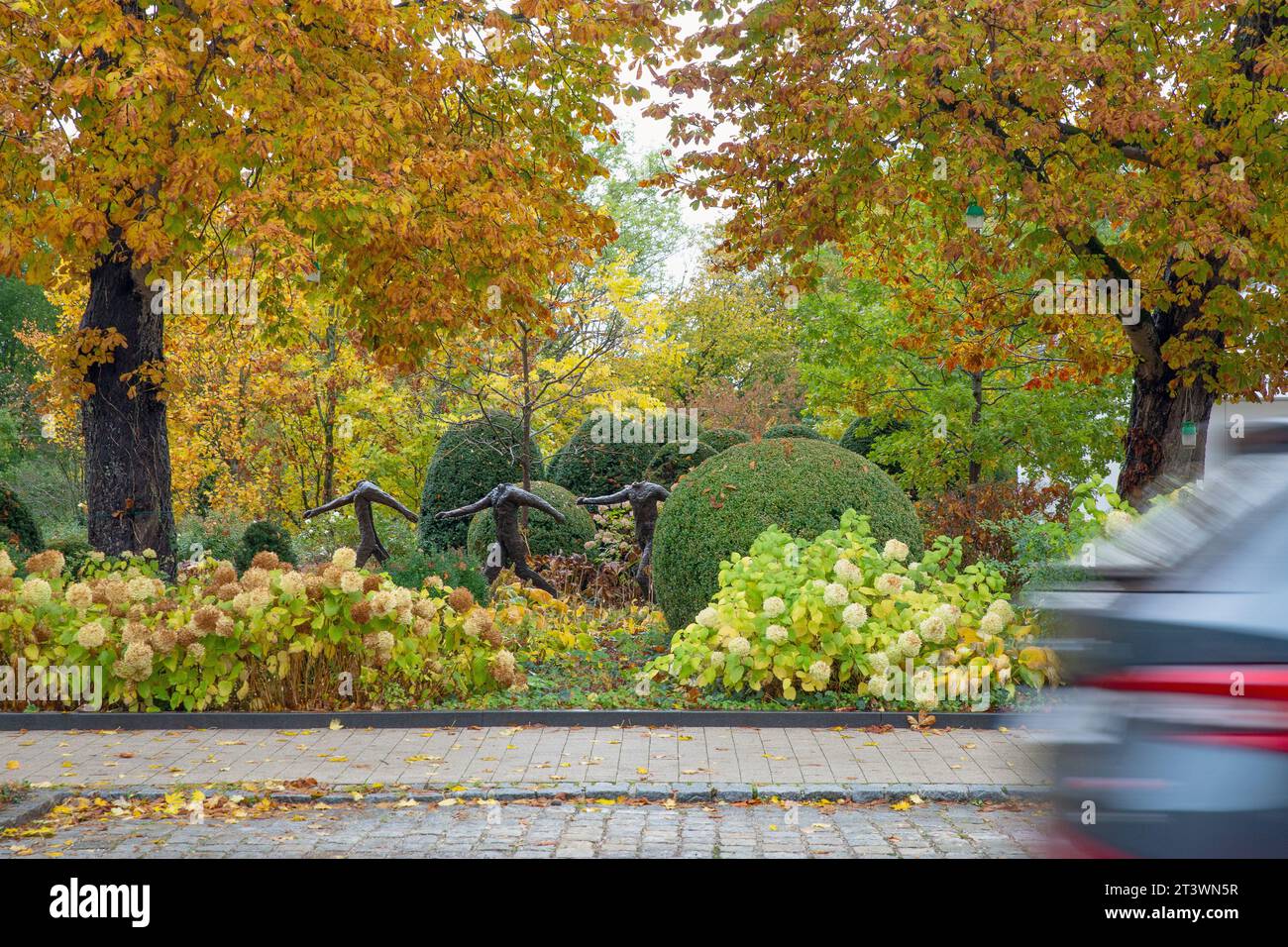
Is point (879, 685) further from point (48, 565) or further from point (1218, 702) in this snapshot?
point (48, 565)

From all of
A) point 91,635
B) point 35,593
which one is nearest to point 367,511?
point 35,593

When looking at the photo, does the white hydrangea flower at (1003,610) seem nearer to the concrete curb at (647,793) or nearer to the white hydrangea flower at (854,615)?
the white hydrangea flower at (854,615)

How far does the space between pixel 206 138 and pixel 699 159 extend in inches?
223

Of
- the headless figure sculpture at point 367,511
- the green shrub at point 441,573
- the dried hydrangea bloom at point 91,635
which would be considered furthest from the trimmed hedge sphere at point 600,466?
the dried hydrangea bloom at point 91,635

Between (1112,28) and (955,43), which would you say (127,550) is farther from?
(1112,28)

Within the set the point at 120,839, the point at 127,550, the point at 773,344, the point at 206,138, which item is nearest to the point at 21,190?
the point at 206,138

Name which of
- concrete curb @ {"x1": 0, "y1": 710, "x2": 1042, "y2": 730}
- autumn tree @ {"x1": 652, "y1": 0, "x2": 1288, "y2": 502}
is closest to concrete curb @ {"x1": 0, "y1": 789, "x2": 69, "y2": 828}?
concrete curb @ {"x1": 0, "y1": 710, "x2": 1042, "y2": 730}

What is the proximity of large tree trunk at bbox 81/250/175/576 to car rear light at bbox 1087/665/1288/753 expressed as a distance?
10760 millimetres

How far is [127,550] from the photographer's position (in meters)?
11.7

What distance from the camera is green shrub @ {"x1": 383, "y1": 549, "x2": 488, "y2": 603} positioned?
36.4ft

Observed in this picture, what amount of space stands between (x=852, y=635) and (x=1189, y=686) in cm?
600

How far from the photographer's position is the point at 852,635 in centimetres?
909

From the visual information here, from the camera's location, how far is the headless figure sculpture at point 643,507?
1412cm

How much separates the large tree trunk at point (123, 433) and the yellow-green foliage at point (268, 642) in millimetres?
2600
